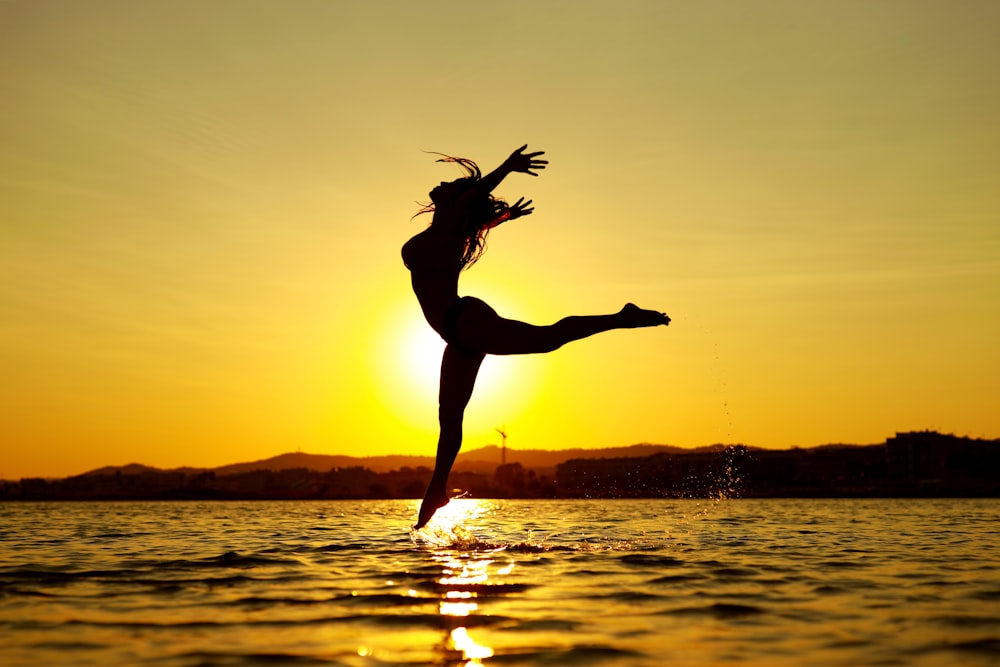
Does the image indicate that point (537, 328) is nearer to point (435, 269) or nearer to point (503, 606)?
point (435, 269)

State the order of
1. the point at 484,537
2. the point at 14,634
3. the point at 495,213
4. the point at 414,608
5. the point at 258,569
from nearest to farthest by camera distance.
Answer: the point at 14,634 < the point at 414,608 < the point at 258,569 < the point at 495,213 < the point at 484,537

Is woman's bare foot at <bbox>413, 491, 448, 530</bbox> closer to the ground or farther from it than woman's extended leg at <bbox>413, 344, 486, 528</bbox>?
closer to the ground

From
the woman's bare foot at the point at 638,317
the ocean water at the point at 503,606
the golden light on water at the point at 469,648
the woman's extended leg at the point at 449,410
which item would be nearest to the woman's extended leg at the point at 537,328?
the woman's bare foot at the point at 638,317

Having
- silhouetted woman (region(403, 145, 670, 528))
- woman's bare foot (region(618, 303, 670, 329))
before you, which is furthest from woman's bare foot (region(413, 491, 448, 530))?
woman's bare foot (region(618, 303, 670, 329))

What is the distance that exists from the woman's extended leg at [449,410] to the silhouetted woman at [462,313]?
0.01m

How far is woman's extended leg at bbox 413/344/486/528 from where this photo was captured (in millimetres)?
13297

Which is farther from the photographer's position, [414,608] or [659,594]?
[659,594]

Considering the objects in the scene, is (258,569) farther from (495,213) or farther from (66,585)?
(495,213)

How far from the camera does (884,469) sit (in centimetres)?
19925

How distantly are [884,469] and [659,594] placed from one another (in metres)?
207

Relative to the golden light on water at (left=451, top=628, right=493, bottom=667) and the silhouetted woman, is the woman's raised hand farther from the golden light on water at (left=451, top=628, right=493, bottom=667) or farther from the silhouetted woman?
the golden light on water at (left=451, top=628, right=493, bottom=667)

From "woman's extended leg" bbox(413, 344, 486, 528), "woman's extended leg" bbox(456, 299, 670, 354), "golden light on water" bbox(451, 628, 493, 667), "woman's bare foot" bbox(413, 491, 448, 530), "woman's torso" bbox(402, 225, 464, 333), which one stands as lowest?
"golden light on water" bbox(451, 628, 493, 667)

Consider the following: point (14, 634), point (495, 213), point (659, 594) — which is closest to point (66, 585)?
point (14, 634)

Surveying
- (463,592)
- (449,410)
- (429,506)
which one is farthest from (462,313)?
Answer: (463,592)
